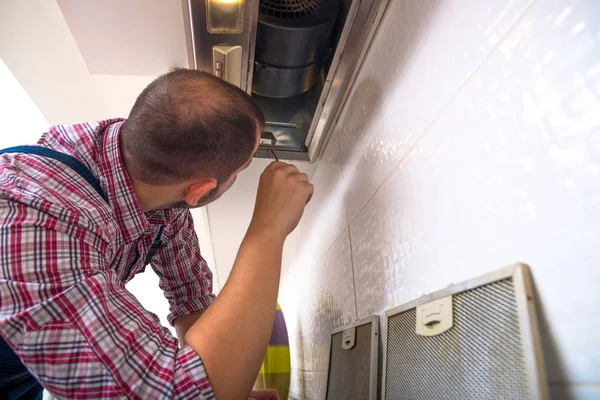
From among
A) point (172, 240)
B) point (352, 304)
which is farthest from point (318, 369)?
point (172, 240)

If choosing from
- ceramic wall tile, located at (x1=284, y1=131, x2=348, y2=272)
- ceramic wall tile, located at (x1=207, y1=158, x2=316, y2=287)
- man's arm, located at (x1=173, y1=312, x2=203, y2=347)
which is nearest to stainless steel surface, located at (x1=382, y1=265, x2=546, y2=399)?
ceramic wall tile, located at (x1=284, y1=131, x2=348, y2=272)

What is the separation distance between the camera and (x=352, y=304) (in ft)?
2.82

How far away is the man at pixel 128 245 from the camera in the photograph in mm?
477

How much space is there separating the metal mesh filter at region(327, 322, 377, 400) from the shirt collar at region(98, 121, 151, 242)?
1.57ft

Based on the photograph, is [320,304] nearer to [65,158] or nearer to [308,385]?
[308,385]

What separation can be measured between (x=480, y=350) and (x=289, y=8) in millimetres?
751

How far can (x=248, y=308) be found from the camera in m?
0.61

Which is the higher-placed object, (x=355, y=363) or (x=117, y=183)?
(x=117, y=183)

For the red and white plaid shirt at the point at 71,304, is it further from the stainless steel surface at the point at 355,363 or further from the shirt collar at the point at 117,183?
the stainless steel surface at the point at 355,363

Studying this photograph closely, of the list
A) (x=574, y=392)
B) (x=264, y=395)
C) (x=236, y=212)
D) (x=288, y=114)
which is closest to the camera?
(x=574, y=392)

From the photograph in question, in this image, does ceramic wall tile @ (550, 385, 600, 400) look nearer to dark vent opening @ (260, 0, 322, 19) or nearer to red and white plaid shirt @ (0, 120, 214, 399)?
red and white plaid shirt @ (0, 120, 214, 399)

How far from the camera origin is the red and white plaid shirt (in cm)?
47

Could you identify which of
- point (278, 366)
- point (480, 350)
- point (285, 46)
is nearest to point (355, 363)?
point (480, 350)

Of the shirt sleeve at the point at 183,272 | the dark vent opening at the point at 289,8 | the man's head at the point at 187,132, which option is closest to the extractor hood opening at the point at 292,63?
the dark vent opening at the point at 289,8
